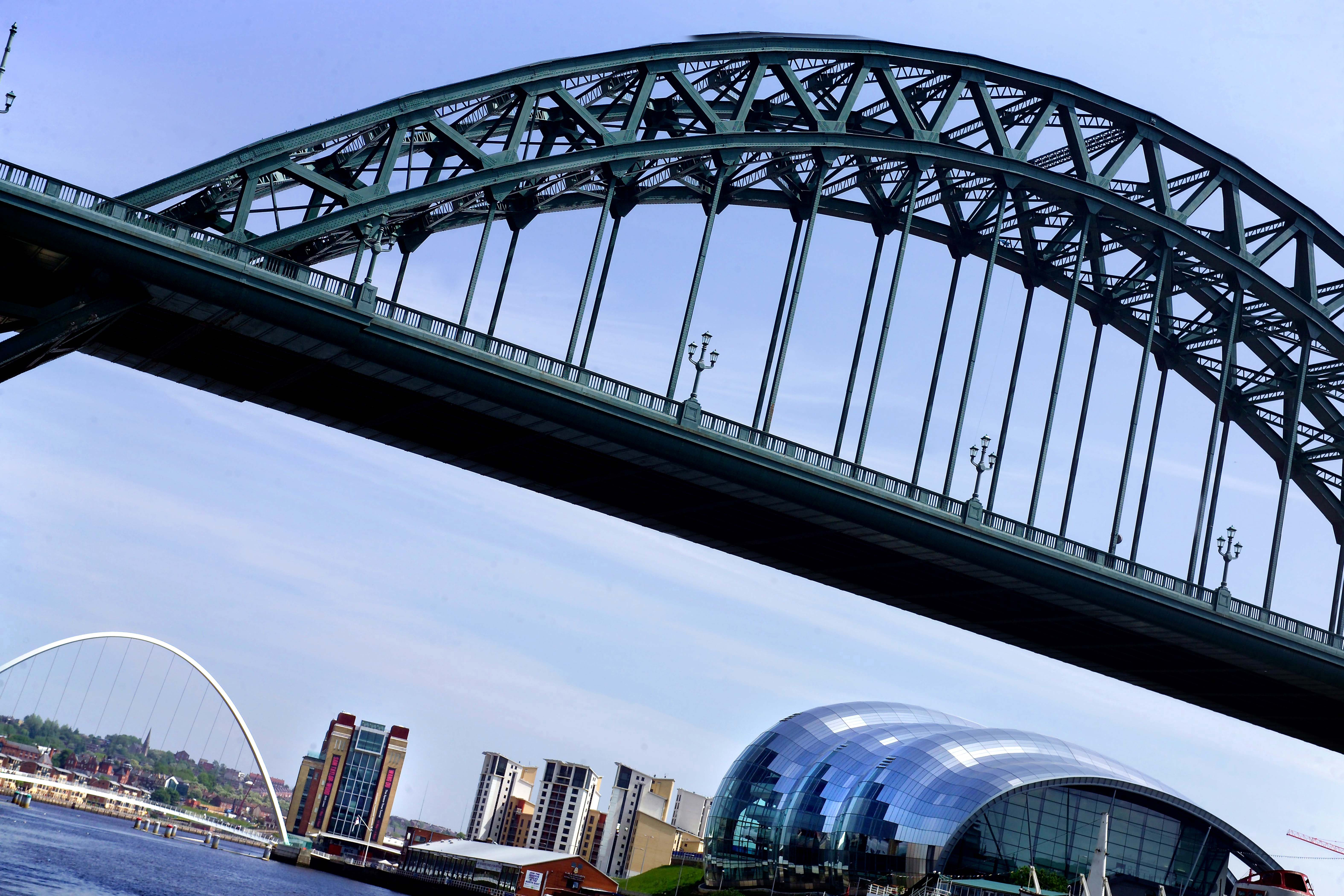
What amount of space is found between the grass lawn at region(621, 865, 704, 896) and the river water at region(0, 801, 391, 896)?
2626cm

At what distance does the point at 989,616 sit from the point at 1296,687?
13393mm

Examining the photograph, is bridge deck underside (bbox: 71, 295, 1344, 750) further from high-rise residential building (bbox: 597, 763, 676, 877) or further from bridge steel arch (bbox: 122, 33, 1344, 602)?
high-rise residential building (bbox: 597, 763, 676, 877)

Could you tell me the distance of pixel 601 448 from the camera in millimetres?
41812

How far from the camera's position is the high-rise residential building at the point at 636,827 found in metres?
170

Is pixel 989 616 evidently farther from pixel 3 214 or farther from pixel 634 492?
pixel 3 214

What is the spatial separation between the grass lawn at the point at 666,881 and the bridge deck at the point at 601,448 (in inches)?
2872

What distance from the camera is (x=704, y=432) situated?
133 feet

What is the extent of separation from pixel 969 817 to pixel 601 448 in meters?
56.2

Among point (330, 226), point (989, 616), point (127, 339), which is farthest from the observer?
point (989, 616)

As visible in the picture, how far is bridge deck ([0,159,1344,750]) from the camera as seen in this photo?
1374 inches

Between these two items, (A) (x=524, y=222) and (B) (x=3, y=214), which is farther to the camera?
(A) (x=524, y=222)

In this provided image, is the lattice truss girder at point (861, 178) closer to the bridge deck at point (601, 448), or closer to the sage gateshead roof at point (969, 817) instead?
the bridge deck at point (601, 448)

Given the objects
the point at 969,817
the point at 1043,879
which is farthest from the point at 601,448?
the point at 1043,879

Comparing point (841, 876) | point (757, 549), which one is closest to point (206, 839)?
point (841, 876)
